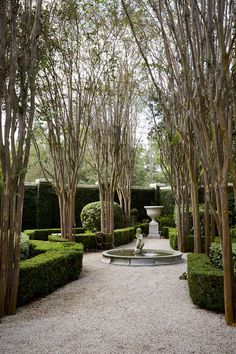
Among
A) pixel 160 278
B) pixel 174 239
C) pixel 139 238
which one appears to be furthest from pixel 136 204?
pixel 160 278

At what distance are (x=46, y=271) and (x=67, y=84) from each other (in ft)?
19.3

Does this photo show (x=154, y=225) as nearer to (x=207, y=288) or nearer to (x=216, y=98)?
(x=207, y=288)

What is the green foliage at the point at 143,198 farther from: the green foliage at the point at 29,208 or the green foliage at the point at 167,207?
the green foliage at the point at 29,208

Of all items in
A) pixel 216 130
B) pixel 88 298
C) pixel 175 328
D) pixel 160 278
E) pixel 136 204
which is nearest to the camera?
pixel 175 328

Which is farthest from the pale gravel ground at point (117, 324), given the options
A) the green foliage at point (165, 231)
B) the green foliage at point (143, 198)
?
the green foliage at point (143, 198)

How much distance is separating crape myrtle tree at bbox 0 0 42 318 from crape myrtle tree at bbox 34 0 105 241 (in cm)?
393

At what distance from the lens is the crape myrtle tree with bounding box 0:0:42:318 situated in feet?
15.1

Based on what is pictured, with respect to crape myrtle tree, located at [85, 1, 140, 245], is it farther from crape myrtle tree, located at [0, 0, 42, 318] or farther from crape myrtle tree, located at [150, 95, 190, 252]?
crape myrtle tree, located at [0, 0, 42, 318]

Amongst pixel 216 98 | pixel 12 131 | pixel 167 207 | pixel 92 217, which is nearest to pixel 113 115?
pixel 92 217

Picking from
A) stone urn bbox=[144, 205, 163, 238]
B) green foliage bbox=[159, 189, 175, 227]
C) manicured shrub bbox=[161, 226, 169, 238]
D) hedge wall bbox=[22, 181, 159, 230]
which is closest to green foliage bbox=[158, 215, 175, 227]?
green foliage bbox=[159, 189, 175, 227]

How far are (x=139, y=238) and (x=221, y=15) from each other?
700cm

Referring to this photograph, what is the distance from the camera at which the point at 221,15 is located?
13.0 ft

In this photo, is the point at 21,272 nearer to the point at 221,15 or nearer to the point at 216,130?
the point at 216,130

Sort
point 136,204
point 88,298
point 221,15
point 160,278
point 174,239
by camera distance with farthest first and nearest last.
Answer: point 136,204
point 174,239
point 160,278
point 88,298
point 221,15
